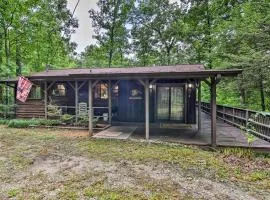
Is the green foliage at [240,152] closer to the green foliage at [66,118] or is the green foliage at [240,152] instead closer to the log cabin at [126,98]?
the log cabin at [126,98]

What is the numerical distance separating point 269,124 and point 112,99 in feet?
25.1

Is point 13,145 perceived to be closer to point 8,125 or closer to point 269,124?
point 8,125

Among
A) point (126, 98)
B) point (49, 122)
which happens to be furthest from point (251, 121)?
point (49, 122)

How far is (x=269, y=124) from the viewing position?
6.76m

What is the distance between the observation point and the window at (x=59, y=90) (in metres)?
12.7

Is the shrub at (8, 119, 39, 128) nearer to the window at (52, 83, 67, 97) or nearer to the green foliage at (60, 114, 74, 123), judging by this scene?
the green foliage at (60, 114, 74, 123)

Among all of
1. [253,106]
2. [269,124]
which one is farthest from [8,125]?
[253,106]

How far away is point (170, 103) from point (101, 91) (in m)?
4.06

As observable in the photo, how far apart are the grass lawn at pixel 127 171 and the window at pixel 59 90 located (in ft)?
18.0

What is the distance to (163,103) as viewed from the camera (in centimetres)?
1079

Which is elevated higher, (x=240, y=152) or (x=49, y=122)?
(x=49, y=122)

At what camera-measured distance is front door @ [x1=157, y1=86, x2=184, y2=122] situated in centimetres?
1052

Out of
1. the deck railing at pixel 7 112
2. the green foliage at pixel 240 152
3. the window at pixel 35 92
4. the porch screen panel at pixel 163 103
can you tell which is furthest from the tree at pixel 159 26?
the green foliage at pixel 240 152

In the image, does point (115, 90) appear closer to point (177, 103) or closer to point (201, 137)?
point (177, 103)
